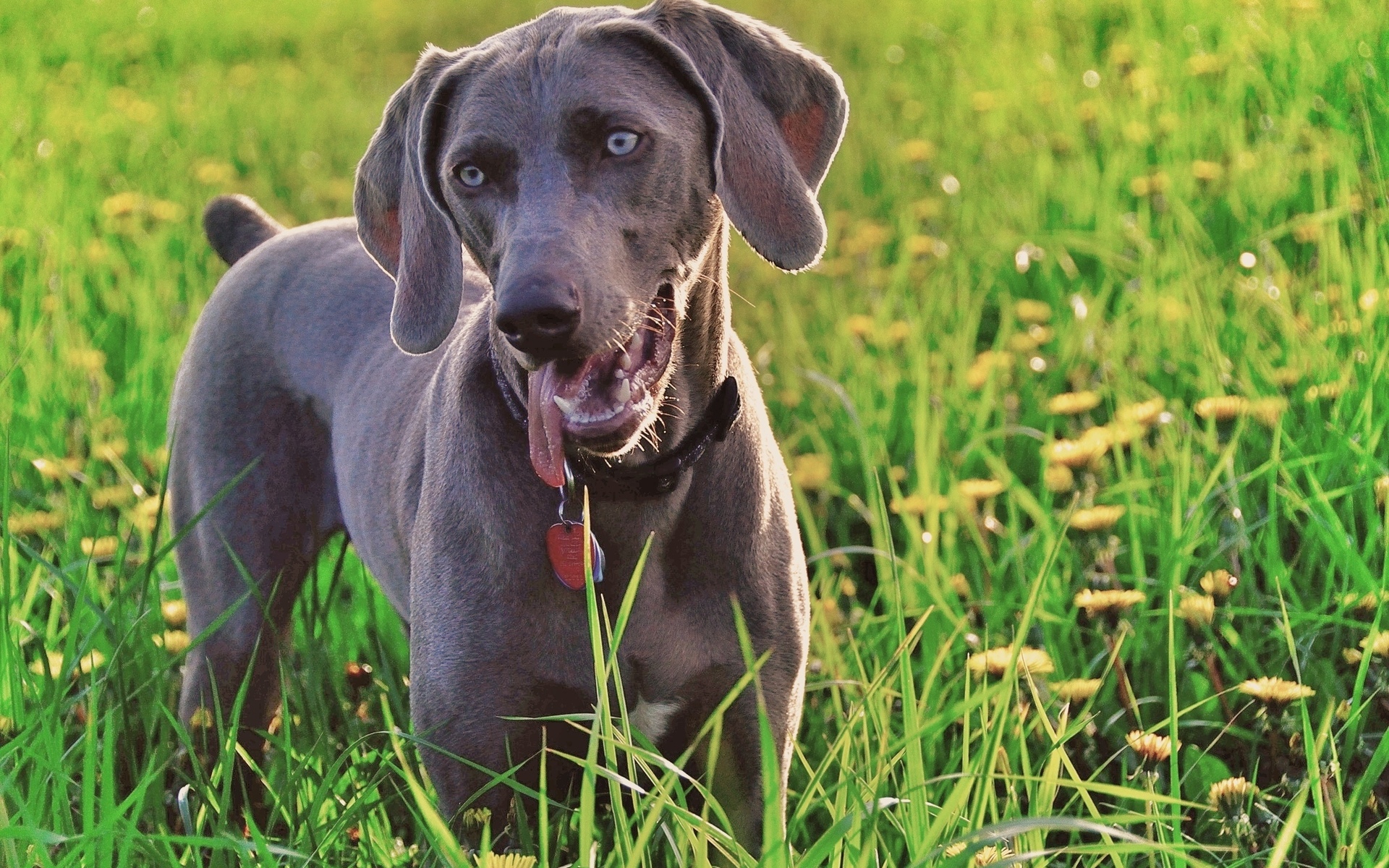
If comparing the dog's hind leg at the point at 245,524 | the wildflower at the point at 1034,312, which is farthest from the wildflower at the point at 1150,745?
the wildflower at the point at 1034,312

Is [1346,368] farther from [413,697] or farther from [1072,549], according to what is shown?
[413,697]

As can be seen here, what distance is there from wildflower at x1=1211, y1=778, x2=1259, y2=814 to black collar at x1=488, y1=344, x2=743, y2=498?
95cm

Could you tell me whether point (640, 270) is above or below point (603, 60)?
below

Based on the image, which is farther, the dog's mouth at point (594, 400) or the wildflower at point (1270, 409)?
the wildflower at point (1270, 409)

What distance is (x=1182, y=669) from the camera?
2850mm

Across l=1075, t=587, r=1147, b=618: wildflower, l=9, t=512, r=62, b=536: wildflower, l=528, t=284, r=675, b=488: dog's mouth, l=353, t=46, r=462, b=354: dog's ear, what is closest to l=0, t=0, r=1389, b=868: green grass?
l=9, t=512, r=62, b=536: wildflower

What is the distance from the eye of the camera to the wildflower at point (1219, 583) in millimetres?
2666

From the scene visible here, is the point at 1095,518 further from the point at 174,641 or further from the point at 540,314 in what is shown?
the point at 174,641

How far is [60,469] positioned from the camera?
359cm

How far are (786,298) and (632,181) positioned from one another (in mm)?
2955

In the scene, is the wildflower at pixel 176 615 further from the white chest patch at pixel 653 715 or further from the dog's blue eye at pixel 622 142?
the dog's blue eye at pixel 622 142

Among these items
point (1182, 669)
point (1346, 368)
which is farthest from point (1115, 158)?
point (1182, 669)

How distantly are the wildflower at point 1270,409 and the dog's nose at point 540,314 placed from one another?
5.89 feet

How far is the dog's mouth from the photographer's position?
2.22m
